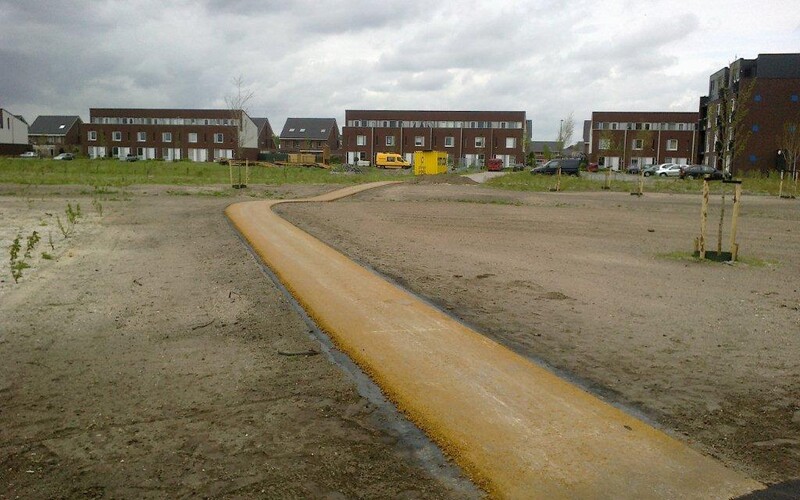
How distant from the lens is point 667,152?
301 ft

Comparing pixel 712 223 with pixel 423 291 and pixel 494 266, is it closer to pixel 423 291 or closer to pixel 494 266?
pixel 494 266

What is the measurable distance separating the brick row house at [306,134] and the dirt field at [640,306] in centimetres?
9592

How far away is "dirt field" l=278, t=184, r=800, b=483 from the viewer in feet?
13.4

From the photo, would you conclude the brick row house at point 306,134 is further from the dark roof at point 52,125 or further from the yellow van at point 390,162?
the dark roof at point 52,125

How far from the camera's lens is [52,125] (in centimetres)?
10725

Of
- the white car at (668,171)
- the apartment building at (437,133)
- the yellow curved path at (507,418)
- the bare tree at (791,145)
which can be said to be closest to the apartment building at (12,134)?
the apartment building at (437,133)

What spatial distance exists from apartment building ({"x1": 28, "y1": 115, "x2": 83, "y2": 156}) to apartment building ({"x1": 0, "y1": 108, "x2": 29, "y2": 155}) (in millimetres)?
10935

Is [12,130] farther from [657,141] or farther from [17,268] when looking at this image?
[17,268]

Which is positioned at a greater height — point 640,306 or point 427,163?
point 427,163

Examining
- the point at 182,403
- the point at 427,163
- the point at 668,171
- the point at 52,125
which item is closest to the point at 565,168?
the point at 427,163

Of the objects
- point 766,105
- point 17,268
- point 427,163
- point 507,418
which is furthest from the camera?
point 766,105

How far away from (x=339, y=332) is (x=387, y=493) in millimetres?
2650

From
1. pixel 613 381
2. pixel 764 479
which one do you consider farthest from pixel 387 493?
pixel 613 381

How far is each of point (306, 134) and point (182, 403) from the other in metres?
110
